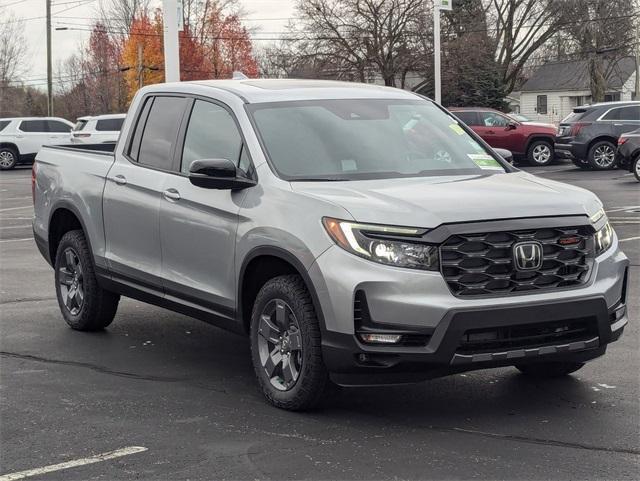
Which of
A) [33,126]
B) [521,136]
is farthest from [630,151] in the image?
[33,126]

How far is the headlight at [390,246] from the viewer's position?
5.36 m

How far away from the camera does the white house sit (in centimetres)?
8425

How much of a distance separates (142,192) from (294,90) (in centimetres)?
122

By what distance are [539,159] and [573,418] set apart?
26.6m

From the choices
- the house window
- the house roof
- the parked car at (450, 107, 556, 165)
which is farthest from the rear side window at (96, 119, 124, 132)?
the house window

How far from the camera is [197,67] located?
70312mm

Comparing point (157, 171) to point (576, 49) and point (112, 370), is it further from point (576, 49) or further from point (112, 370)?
point (576, 49)

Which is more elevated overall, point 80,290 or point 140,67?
point 140,67

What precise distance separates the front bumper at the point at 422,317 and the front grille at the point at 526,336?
0.05ft

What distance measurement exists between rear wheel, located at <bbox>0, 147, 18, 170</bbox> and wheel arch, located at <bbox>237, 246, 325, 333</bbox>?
1313 inches

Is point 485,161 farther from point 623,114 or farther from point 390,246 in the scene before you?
point 623,114

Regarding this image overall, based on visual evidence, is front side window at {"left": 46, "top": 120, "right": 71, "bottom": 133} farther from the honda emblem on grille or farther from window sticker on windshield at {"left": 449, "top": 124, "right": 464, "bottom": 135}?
the honda emblem on grille

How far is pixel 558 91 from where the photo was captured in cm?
8738

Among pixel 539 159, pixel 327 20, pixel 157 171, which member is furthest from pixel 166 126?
pixel 327 20
